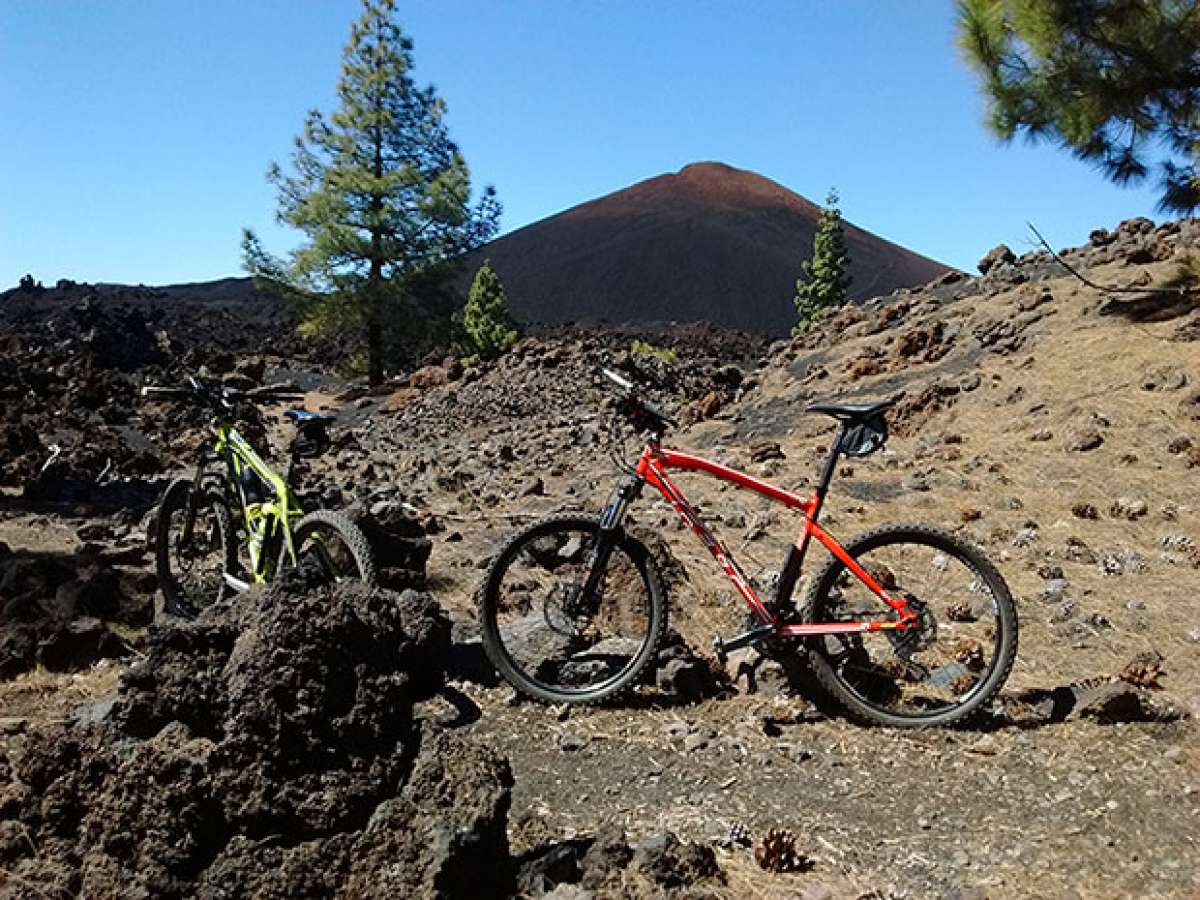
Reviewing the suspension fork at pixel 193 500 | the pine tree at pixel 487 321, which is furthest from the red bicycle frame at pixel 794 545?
the pine tree at pixel 487 321

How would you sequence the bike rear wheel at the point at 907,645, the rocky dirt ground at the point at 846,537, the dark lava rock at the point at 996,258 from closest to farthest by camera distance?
the rocky dirt ground at the point at 846,537
the bike rear wheel at the point at 907,645
the dark lava rock at the point at 996,258

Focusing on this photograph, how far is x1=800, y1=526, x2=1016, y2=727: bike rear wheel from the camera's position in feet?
11.9

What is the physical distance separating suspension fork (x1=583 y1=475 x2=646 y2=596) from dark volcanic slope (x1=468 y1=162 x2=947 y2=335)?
141 feet

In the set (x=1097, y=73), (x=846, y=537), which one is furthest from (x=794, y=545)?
(x=1097, y=73)

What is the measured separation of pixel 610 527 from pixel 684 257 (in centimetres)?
5710

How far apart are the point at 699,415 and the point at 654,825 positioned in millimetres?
10523

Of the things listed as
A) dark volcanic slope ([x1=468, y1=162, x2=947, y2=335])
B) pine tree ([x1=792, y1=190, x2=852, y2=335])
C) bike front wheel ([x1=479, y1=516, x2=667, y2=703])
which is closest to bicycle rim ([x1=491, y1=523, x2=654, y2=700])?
bike front wheel ([x1=479, y1=516, x2=667, y2=703])

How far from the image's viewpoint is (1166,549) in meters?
5.91

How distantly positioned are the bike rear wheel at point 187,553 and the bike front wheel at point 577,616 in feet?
6.10

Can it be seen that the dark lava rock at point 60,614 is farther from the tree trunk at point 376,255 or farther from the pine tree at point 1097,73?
the tree trunk at point 376,255

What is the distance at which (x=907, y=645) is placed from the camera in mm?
3715

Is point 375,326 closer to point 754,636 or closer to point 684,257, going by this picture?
point 754,636

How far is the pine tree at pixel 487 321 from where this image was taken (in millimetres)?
23594

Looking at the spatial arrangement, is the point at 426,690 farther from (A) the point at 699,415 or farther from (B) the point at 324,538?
(A) the point at 699,415
